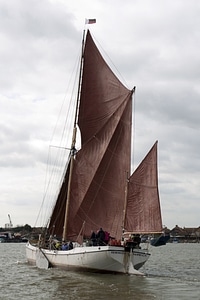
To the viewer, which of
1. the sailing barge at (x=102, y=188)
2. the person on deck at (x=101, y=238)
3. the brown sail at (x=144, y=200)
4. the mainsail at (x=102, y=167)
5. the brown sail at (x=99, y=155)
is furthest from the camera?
the brown sail at (x=99, y=155)

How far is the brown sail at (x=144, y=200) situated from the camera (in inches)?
1444

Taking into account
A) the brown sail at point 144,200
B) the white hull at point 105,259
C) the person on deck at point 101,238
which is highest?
the brown sail at point 144,200

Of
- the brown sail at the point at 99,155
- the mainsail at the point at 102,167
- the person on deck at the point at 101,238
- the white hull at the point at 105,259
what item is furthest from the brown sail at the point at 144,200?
the person on deck at the point at 101,238

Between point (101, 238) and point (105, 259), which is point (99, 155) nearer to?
point (101, 238)

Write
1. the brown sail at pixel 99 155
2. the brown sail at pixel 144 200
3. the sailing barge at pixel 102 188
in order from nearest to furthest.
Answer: the sailing barge at pixel 102 188 < the brown sail at pixel 144 200 < the brown sail at pixel 99 155

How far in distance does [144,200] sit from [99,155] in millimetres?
6439

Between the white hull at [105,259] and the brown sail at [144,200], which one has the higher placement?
the brown sail at [144,200]

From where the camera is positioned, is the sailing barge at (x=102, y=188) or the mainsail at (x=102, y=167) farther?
the mainsail at (x=102, y=167)

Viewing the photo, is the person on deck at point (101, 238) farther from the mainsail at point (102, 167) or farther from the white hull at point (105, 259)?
the mainsail at point (102, 167)

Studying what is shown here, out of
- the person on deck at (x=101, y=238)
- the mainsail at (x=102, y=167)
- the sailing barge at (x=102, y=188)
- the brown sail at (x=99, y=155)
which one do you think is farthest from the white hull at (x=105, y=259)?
the brown sail at (x=99, y=155)

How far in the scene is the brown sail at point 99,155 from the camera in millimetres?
40375

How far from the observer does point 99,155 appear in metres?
41.9

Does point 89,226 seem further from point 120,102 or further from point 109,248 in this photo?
point 120,102

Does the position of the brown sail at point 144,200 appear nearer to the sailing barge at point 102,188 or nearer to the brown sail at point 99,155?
the sailing barge at point 102,188
